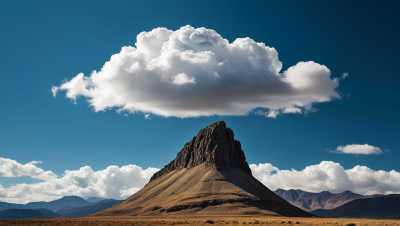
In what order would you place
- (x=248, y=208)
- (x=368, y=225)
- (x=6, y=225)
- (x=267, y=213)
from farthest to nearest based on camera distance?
(x=248, y=208) < (x=267, y=213) < (x=6, y=225) < (x=368, y=225)

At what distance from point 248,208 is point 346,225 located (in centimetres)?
10817

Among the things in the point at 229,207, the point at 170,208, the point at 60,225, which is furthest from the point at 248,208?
the point at 60,225

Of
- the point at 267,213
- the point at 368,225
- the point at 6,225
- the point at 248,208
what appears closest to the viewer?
the point at 368,225

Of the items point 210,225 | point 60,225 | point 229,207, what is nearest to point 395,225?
point 210,225

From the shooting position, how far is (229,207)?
190750 millimetres

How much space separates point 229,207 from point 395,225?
118279mm

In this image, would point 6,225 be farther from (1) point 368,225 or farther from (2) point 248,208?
(2) point 248,208

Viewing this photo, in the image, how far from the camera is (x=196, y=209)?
193m

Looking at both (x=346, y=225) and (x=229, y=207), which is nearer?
(x=346, y=225)

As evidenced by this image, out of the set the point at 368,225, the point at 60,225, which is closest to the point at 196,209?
the point at 60,225

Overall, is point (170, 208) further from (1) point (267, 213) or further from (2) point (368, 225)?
(2) point (368, 225)

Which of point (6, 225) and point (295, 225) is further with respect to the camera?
point (6, 225)

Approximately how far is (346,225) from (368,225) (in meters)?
5.93

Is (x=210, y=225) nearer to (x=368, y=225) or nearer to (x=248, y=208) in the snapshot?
(x=368, y=225)
